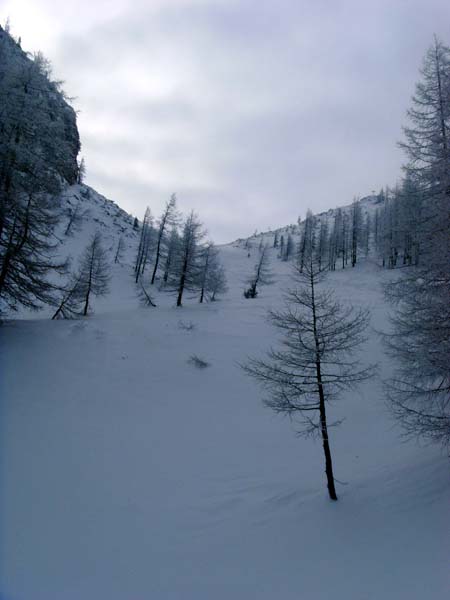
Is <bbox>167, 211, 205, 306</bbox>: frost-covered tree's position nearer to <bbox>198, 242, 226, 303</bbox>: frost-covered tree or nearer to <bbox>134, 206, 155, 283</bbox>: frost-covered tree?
<bbox>198, 242, 226, 303</bbox>: frost-covered tree

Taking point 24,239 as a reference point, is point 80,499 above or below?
below

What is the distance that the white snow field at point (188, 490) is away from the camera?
5.75 metres

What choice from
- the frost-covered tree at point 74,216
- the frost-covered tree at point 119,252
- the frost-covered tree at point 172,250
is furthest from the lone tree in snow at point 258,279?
the frost-covered tree at point 74,216

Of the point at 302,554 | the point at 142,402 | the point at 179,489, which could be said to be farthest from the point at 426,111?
the point at 142,402

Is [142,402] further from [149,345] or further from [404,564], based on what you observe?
[404,564]

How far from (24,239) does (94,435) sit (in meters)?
8.75

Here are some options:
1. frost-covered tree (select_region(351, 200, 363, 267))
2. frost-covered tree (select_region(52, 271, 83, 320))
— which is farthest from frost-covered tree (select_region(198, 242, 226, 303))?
frost-covered tree (select_region(351, 200, 363, 267))

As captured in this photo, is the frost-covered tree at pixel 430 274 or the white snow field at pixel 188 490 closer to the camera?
the white snow field at pixel 188 490

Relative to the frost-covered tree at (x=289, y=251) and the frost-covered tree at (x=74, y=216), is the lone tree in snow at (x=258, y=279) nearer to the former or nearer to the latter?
the frost-covered tree at (x=74, y=216)

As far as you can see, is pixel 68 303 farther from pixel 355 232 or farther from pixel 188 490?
pixel 355 232

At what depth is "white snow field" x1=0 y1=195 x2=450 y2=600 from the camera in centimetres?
575

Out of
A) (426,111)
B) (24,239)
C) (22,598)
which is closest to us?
(22,598)

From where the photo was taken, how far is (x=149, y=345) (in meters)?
18.5

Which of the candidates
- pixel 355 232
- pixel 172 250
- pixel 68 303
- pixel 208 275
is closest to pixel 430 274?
pixel 68 303
